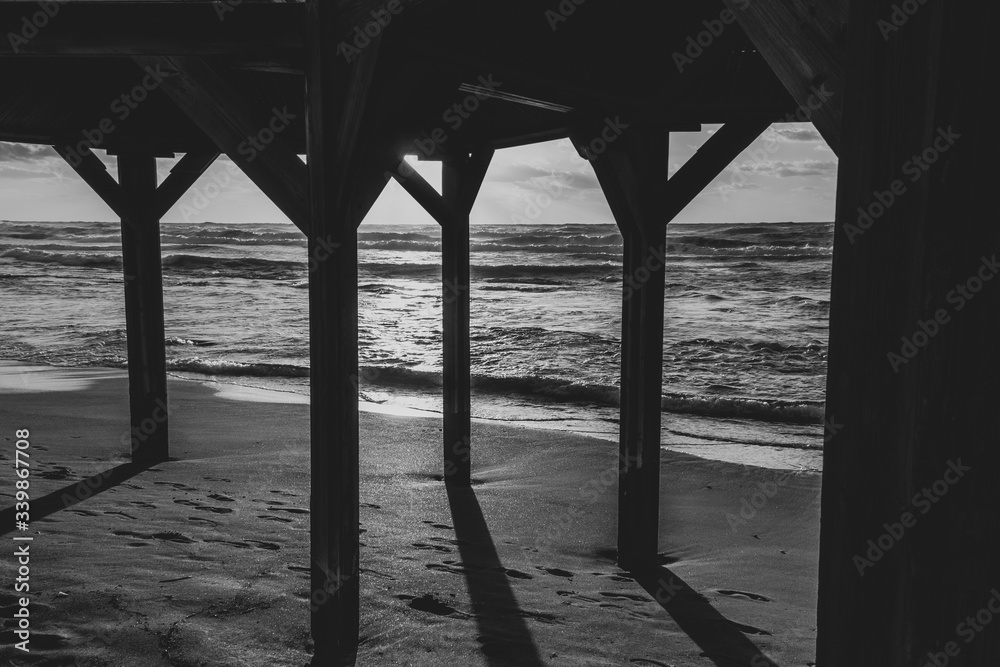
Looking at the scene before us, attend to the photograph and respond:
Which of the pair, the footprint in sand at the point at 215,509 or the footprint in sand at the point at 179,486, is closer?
the footprint in sand at the point at 215,509

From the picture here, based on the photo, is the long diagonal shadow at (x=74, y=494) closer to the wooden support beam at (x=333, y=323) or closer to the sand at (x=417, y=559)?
the sand at (x=417, y=559)

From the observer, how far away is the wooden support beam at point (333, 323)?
2770 millimetres

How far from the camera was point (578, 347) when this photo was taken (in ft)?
48.7

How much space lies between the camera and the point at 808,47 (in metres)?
1.30

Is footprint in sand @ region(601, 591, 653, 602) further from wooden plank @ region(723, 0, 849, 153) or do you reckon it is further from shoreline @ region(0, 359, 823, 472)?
shoreline @ region(0, 359, 823, 472)

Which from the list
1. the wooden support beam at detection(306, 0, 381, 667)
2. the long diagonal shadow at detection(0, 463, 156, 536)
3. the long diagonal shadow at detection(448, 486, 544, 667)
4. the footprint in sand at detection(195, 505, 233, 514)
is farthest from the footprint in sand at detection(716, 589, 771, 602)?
the long diagonal shadow at detection(0, 463, 156, 536)

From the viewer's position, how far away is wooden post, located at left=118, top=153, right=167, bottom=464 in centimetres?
570

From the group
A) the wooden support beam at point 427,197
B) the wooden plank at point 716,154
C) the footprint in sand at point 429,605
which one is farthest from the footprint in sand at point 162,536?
the wooden plank at point 716,154

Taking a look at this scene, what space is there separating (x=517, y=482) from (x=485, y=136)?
9.67 ft

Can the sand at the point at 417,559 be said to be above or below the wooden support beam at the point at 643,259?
below

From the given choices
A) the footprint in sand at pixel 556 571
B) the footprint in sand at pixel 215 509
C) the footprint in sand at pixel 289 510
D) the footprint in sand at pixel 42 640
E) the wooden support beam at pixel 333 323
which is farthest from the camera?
the footprint in sand at pixel 289 510

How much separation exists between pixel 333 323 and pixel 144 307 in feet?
12.4

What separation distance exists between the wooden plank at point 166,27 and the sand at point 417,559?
251 centimetres

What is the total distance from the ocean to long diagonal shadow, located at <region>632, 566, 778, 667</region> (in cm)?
378
